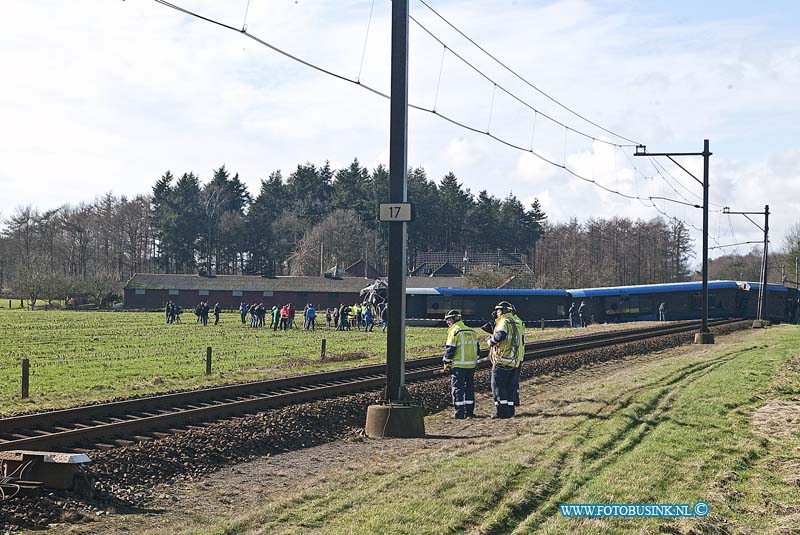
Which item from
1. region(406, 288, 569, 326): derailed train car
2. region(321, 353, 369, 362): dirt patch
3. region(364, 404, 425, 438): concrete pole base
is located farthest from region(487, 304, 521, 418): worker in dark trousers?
region(406, 288, 569, 326): derailed train car

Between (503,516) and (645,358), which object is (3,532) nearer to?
(503,516)

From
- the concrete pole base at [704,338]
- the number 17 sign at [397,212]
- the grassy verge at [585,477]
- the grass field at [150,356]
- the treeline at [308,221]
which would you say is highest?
the treeline at [308,221]

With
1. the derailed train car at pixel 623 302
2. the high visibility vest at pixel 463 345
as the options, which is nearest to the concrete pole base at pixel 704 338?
the derailed train car at pixel 623 302

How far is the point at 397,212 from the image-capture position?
14.1 m

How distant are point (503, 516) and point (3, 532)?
4417 mm

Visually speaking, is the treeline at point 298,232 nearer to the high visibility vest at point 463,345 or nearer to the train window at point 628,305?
the train window at point 628,305

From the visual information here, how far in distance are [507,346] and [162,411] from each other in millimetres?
6170

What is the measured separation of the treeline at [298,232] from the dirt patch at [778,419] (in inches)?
3560

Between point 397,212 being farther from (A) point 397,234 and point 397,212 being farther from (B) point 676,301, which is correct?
(B) point 676,301

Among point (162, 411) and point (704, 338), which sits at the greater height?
point (704, 338)

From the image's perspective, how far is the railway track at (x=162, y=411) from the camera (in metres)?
12.7

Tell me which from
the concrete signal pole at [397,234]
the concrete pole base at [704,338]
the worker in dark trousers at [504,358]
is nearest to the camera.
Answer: the concrete signal pole at [397,234]

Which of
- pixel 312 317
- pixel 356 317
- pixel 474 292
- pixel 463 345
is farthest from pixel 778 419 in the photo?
pixel 474 292

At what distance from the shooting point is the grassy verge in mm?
Result: 8172
